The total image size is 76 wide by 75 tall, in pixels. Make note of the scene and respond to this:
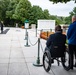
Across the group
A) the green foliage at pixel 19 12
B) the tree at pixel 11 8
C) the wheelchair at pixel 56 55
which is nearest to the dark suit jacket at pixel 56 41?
the wheelchair at pixel 56 55

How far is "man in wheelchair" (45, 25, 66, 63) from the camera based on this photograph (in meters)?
7.76

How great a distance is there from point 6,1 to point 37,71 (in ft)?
208

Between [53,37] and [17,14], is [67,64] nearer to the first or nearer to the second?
[53,37]

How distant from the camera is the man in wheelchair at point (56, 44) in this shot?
7757 mm

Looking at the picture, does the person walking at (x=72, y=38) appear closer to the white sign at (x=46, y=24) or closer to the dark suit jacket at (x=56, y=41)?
the dark suit jacket at (x=56, y=41)

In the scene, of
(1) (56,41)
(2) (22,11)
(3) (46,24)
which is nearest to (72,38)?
(1) (56,41)

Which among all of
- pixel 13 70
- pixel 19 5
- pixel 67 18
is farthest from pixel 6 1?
pixel 13 70

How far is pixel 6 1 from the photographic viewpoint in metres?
69.9

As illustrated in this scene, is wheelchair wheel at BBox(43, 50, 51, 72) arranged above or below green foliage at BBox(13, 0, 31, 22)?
below

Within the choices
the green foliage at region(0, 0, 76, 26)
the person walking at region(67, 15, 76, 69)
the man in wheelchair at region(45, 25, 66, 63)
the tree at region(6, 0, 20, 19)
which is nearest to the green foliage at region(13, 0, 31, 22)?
the green foliage at region(0, 0, 76, 26)

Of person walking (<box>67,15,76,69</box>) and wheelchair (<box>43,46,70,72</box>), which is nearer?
person walking (<box>67,15,76,69</box>)

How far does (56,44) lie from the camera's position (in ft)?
25.5

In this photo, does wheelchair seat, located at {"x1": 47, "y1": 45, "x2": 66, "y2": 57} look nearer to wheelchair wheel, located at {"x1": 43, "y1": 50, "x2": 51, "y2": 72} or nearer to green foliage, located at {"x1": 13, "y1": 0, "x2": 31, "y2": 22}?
wheelchair wheel, located at {"x1": 43, "y1": 50, "x2": 51, "y2": 72}

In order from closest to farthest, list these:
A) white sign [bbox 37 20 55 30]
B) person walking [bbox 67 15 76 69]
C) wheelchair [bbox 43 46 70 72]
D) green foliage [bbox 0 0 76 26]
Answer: person walking [bbox 67 15 76 69], wheelchair [bbox 43 46 70 72], white sign [bbox 37 20 55 30], green foliage [bbox 0 0 76 26]
